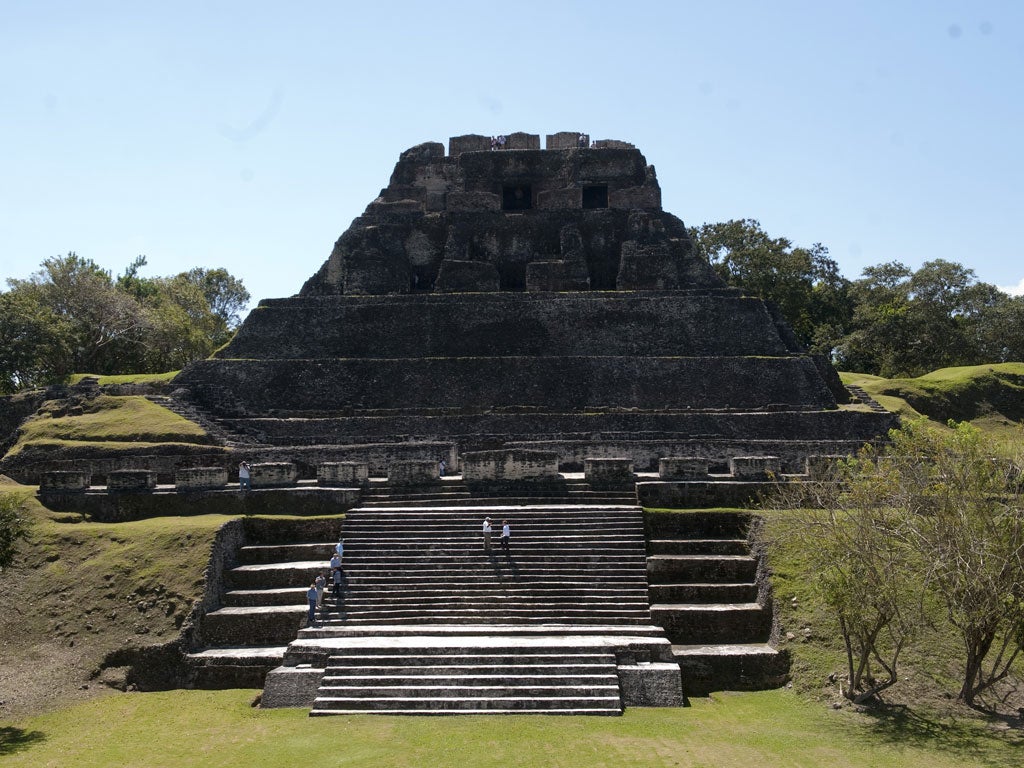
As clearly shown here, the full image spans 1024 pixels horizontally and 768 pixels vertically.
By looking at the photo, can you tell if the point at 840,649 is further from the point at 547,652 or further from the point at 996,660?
the point at 547,652

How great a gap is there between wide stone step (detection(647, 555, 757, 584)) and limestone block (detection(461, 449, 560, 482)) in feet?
10.7

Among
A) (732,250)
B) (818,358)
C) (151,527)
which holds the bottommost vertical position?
(151,527)

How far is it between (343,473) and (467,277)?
1452 centimetres

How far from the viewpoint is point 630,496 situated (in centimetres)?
1727

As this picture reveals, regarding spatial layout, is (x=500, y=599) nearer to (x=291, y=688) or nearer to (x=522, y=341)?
(x=291, y=688)

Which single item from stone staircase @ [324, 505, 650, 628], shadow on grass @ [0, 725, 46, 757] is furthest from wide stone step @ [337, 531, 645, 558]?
shadow on grass @ [0, 725, 46, 757]

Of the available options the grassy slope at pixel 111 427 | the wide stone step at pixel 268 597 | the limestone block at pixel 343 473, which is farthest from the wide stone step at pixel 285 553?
the grassy slope at pixel 111 427

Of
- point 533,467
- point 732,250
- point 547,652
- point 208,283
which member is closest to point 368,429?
point 533,467

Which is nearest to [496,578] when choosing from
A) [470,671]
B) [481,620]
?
[481,620]

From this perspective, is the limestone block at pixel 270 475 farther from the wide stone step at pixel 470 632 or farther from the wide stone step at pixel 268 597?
the wide stone step at pixel 470 632

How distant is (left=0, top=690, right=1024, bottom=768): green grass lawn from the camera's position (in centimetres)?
1036

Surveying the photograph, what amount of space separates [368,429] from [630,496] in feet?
31.9

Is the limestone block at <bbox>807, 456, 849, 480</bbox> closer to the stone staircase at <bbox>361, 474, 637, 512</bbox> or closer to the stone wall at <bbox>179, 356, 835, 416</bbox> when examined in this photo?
the stone staircase at <bbox>361, 474, 637, 512</bbox>

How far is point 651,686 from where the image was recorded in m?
12.5
